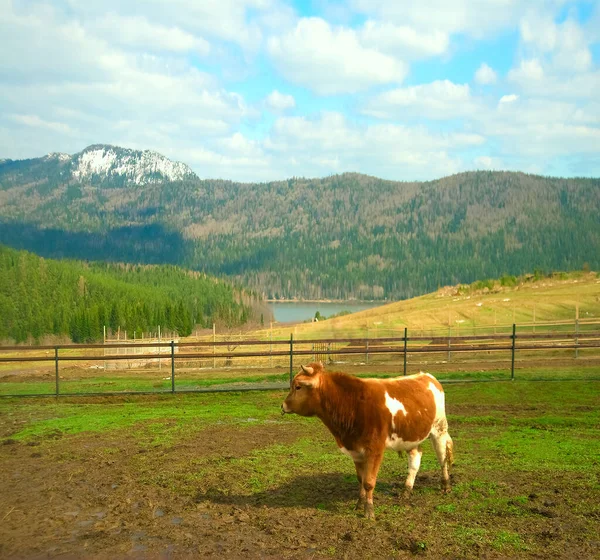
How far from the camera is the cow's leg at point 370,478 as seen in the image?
7.77 metres

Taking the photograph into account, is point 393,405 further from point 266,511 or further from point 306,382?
point 266,511

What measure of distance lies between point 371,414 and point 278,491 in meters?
1.97

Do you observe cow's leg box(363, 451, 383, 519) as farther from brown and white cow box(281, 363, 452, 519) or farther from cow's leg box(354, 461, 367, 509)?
cow's leg box(354, 461, 367, 509)

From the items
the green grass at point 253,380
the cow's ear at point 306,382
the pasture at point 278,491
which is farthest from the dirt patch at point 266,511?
the green grass at point 253,380

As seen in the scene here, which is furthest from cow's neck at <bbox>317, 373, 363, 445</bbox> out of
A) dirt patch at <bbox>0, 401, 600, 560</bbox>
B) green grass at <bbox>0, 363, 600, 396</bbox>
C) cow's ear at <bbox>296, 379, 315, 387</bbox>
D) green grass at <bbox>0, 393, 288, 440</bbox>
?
green grass at <bbox>0, 363, 600, 396</bbox>

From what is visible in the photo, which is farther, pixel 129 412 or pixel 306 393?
pixel 129 412

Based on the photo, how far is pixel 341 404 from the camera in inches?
333

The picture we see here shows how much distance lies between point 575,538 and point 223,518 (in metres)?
4.23

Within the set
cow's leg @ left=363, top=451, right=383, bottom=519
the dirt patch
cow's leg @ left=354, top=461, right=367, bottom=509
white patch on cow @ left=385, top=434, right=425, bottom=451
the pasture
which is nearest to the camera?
the dirt patch

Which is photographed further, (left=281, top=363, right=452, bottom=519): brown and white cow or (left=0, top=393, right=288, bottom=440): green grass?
(left=0, top=393, right=288, bottom=440): green grass

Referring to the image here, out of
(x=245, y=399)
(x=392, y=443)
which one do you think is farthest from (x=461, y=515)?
(x=245, y=399)

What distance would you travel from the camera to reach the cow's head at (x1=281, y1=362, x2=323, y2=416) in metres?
8.63

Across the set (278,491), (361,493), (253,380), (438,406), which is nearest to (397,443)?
(361,493)

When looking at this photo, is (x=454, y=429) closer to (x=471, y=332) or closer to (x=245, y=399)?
(x=245, y=399)
